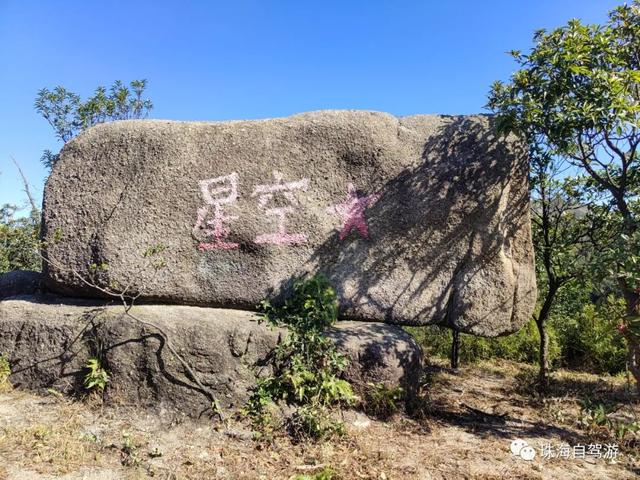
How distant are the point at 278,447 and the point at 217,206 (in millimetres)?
2465

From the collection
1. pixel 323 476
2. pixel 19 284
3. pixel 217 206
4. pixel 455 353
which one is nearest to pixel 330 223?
pixel 217 206

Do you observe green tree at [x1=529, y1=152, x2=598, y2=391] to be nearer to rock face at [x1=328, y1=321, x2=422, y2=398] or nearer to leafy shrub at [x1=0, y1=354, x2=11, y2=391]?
rock face at [x1=328, y1=321, x2=422, y2=398]

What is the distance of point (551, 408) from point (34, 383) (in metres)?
5.19

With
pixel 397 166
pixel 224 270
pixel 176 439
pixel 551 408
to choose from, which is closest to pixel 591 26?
pixel 397 166

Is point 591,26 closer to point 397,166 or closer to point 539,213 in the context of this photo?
point 397,166

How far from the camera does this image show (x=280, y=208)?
5016 millimetres

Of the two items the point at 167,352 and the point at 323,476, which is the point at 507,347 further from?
the point at 167,352

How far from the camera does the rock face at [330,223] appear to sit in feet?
16.1

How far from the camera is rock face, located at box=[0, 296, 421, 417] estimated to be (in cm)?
429

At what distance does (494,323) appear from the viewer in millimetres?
4898

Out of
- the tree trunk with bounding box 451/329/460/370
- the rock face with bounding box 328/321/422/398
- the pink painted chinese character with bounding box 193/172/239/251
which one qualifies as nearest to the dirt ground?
the rock face with bounding box 328/321/422/398

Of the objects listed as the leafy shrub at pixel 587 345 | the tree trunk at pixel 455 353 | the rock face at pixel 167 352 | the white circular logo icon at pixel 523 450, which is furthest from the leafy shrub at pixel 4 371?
the leafy shrub at pixel 587 345

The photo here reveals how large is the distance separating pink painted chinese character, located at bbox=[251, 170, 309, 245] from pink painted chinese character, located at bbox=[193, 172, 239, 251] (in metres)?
0.26

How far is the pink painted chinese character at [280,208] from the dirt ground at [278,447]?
178cm
